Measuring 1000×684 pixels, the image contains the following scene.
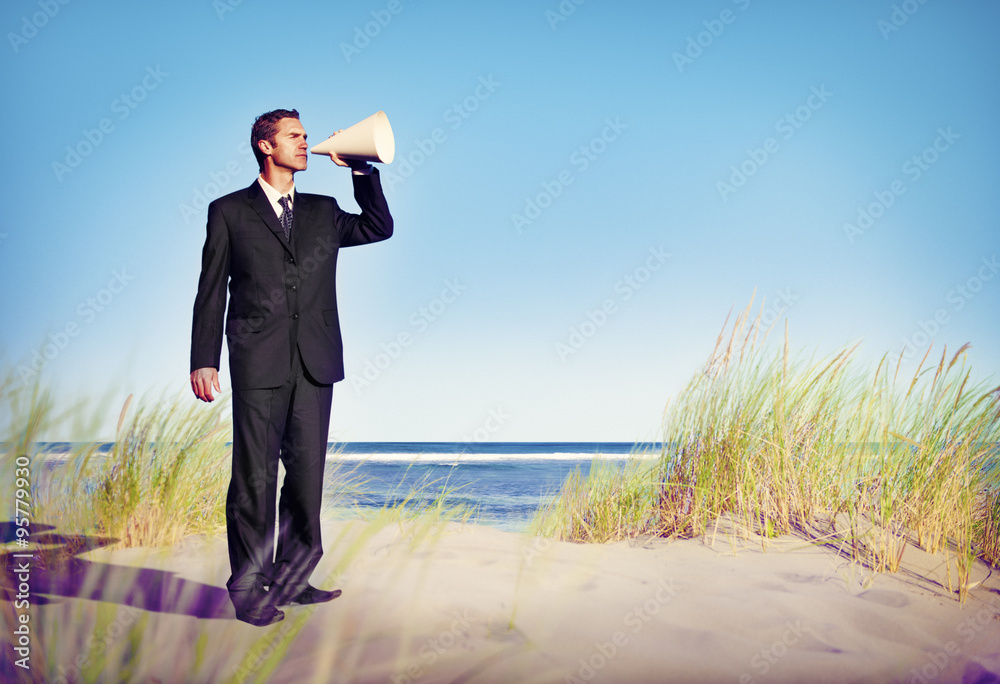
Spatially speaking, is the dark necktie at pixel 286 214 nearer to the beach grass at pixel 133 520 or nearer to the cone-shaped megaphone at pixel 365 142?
the cone-shaped megaphone at pixel 365 142

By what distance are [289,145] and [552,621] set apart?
1.91 metres

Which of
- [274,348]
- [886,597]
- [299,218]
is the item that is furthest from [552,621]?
[299,218]

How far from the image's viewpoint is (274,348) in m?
2.43

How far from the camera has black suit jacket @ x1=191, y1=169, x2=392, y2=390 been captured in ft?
7.97

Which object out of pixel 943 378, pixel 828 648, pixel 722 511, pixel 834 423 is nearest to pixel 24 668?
pixel 828 648

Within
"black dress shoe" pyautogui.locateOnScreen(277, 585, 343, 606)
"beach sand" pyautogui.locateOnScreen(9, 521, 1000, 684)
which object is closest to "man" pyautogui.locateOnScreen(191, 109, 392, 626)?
"black dress shoe" pyautogui.locateOnScreen(277, 585, 343, 606)

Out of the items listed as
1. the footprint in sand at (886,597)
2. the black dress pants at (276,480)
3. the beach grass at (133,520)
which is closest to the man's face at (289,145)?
the black dress pants at (276,480)

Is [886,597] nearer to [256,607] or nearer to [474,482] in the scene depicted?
[256,607]

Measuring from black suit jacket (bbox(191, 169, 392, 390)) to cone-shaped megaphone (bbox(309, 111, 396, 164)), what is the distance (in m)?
0.11

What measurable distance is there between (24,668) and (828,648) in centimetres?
226

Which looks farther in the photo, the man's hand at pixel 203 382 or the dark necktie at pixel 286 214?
the dark necktie at pixel 286 214

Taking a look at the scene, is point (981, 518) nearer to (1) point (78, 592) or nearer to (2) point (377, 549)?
(2) point (377, 549)

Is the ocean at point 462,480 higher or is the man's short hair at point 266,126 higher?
the man's short hair at point 266,126

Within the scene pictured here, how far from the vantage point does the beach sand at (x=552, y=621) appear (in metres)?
1.89
